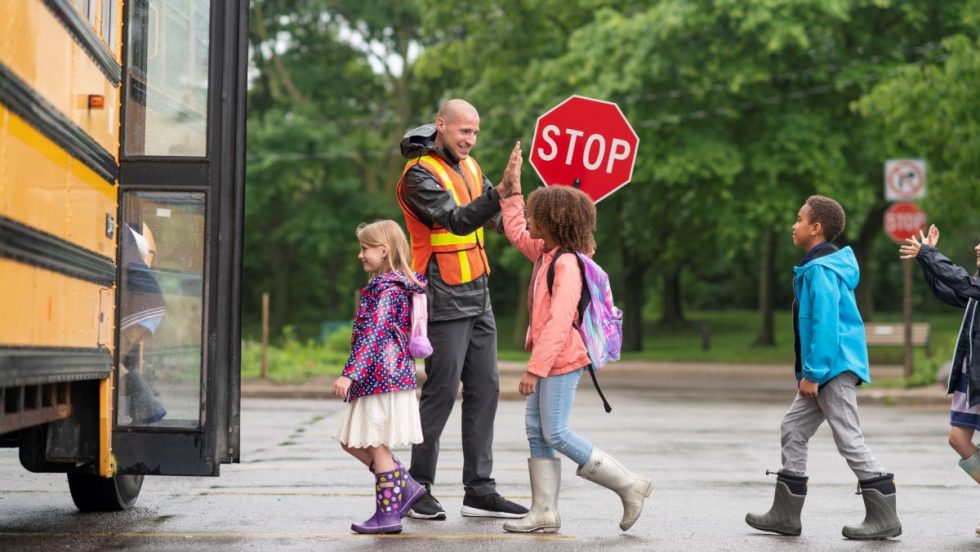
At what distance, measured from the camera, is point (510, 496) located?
26.0 ft

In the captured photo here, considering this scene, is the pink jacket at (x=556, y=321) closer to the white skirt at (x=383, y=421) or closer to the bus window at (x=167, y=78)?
the white skirt at (x=383, y=421)

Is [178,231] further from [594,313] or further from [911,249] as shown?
[911,249]

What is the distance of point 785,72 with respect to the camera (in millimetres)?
28359

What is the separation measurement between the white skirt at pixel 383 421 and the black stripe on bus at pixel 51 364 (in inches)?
47.6

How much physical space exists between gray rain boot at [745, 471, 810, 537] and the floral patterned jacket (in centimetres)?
170

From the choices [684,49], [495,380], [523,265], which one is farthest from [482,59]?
[495,380]

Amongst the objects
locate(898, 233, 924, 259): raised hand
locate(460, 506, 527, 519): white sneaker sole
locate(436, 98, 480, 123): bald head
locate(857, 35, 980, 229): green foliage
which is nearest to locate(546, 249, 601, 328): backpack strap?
locate(436, 98, 480, 123): bald head

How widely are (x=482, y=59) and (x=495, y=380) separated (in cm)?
2822

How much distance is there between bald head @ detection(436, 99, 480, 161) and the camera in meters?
6.86

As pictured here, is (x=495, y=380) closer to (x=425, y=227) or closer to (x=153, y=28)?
(x=425, y=227)

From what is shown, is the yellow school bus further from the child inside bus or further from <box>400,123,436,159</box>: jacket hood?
<box>400,123,436,159</box>: jacket hood

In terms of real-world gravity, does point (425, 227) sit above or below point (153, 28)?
below

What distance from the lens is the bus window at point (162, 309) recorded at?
5.76 m

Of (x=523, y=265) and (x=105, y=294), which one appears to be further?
(x=523, y=265)
